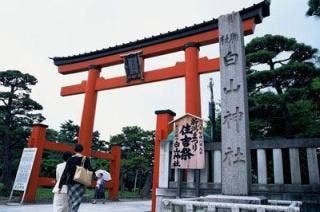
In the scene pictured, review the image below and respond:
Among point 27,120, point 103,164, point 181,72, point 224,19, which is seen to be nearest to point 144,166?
point 103,164

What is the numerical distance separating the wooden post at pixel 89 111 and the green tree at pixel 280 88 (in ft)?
20.9

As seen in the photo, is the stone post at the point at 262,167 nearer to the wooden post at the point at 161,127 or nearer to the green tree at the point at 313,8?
the wooden post at the point at 161,127

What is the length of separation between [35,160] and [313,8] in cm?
1001

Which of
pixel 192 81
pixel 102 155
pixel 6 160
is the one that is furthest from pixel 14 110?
pixel 192 81

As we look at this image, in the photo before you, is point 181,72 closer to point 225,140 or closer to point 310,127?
point 310,127

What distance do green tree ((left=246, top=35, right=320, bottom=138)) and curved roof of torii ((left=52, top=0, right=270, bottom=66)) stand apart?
2.08 m

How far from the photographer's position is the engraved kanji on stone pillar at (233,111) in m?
5.05

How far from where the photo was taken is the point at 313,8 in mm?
7707

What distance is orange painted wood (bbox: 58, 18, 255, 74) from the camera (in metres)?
10.7

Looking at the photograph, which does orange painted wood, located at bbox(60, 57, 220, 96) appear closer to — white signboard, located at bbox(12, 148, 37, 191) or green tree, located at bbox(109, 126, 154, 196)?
white signboard, located at bbox(12, 148, 37, 191)

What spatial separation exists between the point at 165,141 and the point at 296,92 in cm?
582

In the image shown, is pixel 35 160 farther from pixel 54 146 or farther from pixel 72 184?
pixel 72 184

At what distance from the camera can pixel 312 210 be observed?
15.7 ft

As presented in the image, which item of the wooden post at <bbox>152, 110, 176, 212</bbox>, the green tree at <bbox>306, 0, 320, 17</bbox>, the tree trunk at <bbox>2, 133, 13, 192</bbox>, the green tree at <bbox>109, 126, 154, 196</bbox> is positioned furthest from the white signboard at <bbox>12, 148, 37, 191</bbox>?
the green tree at <bbox>109, 126, 154, 196</bbox>
